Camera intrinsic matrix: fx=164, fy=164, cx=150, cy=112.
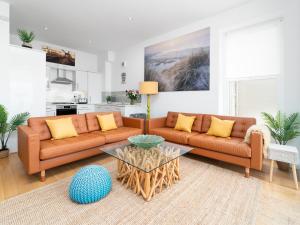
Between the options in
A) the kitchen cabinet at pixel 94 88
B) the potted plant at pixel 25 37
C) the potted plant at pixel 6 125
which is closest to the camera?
the potted plant at pixel 6 125

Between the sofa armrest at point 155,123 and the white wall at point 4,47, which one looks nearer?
the white wall at point 4,47

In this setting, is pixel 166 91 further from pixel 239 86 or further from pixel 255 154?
pixel 255 154

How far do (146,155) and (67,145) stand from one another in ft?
4.29

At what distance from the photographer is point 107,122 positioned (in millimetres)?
3625

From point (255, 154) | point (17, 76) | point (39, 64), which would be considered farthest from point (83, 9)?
point (255, 154)

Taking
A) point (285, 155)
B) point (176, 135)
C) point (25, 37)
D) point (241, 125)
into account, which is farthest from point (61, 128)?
point (285, 155)

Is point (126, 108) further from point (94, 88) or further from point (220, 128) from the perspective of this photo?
point (220, 128)

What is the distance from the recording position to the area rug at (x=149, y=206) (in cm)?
156

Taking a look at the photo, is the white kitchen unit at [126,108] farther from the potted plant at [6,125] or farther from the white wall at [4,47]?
the white wall at [4,47]

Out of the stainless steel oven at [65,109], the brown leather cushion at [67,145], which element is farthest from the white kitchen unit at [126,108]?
the brown leather cushion at [67,145]

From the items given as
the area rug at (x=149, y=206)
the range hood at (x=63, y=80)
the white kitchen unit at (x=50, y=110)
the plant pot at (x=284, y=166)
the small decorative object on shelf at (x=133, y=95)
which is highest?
the range hood at (x=63, y=80)

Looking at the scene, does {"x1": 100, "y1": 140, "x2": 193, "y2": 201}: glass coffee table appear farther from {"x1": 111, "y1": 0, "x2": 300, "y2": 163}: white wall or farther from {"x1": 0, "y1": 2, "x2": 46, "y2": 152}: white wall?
{"x1": 0, "y1": 2, "x2": 46, "y2": 152}: white wall

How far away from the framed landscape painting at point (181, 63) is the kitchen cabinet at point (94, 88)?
2.48 meters

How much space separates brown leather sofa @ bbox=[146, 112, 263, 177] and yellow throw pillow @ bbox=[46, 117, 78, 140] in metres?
1.58
